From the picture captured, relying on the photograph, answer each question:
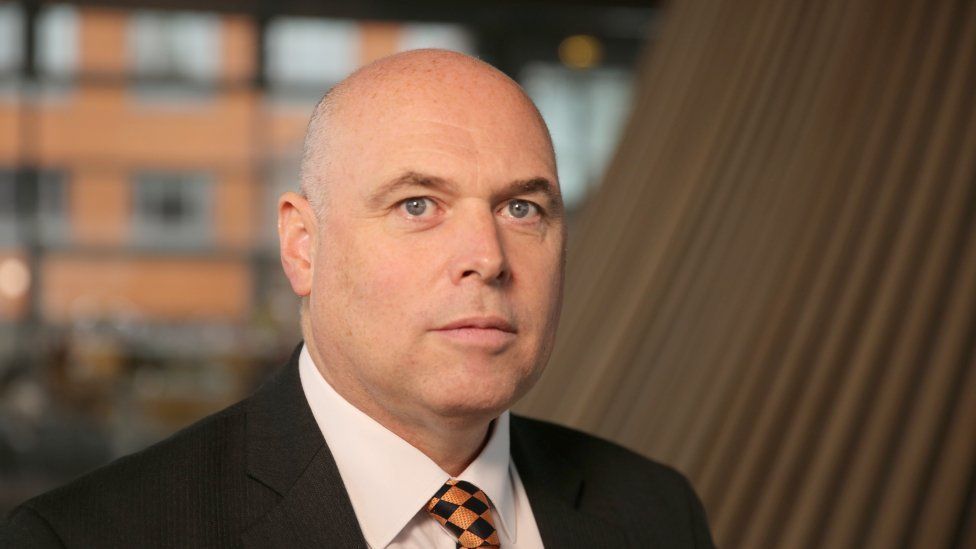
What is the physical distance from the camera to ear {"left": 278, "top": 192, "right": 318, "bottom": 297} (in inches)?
38.5

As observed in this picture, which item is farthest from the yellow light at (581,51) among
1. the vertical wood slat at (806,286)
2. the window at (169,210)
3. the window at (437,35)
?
the vertical wood slat at (806,286)

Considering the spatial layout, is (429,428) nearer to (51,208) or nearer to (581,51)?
(51,208)

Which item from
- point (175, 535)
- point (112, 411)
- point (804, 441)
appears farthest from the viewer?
point (112, 411)

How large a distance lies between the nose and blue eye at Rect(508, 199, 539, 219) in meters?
0.04

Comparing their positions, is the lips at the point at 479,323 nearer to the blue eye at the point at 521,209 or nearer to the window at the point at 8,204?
the blue eye at the point at 521,209

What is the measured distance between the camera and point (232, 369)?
19.7 ft

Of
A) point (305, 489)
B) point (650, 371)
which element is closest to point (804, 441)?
point (650, 371)

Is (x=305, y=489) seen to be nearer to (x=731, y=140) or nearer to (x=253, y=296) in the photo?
(x=731, y=140)

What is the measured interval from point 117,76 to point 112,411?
1649 millimetres

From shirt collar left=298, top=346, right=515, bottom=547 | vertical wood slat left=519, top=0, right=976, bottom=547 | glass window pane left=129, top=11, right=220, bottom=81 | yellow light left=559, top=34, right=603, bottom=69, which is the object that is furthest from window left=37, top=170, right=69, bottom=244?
shirt collar left=298, top=346, right=515, bottom=547

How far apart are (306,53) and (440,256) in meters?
5.41

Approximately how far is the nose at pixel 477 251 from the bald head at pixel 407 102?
79 millimetres

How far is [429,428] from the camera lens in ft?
3.09

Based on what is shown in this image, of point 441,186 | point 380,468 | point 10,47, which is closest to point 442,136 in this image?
point 441,186
